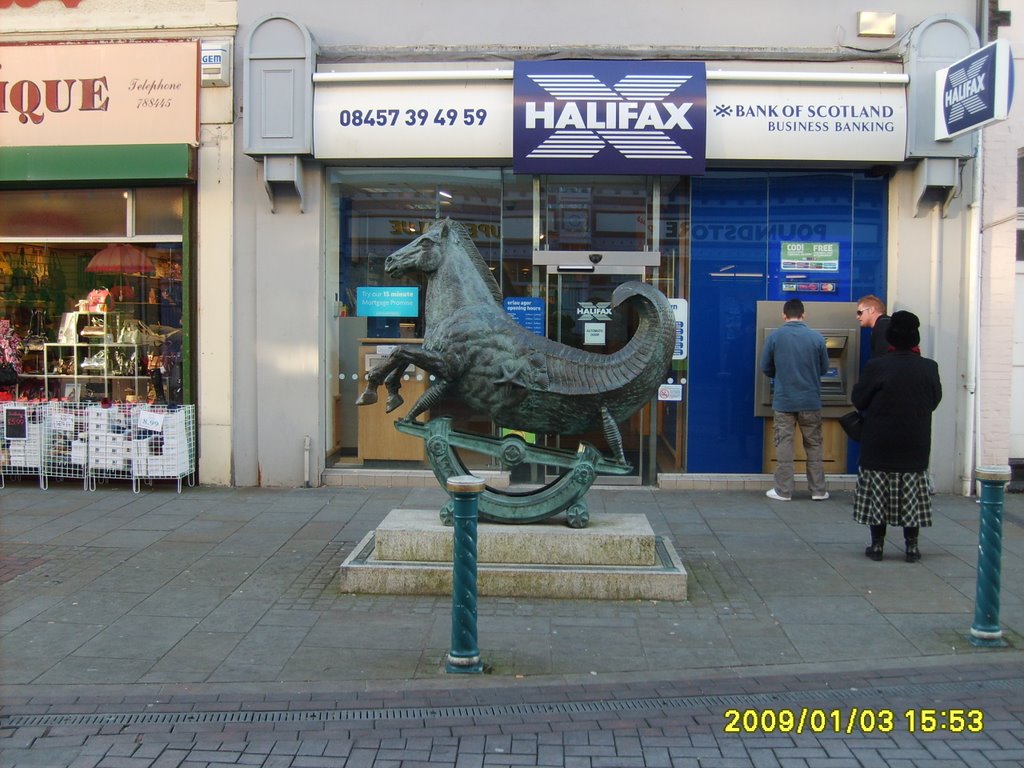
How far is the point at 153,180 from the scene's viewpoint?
32.6 feet

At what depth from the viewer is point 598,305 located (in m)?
10.1

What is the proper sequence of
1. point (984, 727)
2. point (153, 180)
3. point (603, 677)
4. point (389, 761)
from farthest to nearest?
point (153, 180) → point (603, 677) → point (984, 727) → point (389, 761)

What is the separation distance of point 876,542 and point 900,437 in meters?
0.88

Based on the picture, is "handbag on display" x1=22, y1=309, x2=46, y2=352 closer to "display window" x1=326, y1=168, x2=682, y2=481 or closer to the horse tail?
"display window" x1=326, y1=168, x2=682, y2=481

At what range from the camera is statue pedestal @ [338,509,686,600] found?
6176 mm

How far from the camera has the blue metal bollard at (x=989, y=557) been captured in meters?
5.28

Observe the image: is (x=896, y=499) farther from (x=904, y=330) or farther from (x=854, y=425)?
(x=904, y=330)

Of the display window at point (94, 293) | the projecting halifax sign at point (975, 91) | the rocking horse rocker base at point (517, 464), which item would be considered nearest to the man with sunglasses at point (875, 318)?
the projecting halifax sign at point (975, 91)

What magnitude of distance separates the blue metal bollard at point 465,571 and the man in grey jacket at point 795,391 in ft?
17.8

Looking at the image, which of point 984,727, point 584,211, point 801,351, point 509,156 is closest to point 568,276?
point 584,211

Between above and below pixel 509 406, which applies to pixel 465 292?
above

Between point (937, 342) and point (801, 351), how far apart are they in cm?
161

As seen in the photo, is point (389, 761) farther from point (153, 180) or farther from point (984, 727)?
point (153, 180)

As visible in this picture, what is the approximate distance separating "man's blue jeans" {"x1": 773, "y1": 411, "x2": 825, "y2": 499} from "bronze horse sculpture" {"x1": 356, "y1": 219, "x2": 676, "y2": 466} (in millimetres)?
3449
